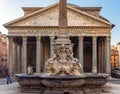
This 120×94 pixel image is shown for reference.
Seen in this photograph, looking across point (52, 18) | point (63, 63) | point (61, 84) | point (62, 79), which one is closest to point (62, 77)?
point (62, 79)

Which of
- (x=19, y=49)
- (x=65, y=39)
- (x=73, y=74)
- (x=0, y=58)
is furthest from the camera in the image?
(x=0, y=58)

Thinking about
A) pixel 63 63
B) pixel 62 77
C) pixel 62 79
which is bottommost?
pixel 62 79

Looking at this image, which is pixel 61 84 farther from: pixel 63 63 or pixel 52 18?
pixel 52 18

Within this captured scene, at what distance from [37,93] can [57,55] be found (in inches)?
95.4

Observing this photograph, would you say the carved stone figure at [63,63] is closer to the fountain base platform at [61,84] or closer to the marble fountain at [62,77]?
the marble fountain at [62,77]

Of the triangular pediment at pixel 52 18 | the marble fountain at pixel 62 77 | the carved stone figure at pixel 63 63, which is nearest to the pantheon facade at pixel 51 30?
the triangular pediment at pixel 52 18

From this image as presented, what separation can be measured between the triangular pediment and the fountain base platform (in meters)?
35.0

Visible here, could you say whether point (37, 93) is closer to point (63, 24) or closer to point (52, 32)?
point (63, 24)

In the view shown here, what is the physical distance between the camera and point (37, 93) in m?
18.9

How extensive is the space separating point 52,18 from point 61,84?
38.5 metres

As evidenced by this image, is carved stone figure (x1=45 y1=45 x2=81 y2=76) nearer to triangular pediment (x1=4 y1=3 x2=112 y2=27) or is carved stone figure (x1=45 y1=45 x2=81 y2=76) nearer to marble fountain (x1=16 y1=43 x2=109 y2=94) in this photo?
marble fountain (x1=16 y1=43 x2=109 y2=94)

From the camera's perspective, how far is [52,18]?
181 ft

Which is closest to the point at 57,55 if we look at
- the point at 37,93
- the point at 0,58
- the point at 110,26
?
the point at 37,93

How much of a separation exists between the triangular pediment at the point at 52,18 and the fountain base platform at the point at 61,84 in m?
35.0
